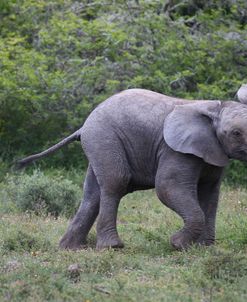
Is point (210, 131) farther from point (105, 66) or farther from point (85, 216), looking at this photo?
point (105, 66)

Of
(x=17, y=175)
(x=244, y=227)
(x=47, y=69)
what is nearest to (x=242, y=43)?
(x=47, y=69)

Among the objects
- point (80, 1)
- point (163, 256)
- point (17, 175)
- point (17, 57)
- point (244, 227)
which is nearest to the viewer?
point (163, 256)

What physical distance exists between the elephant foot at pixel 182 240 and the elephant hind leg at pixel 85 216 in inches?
39.8

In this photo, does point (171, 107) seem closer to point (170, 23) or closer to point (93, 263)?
point (93, 263)

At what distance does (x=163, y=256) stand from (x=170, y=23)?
7455 millimetres

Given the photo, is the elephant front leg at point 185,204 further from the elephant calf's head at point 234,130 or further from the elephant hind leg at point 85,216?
the elephant hind leg at point 85,216

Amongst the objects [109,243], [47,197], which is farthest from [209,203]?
[47,197]

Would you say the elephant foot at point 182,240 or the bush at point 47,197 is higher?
the elephant foot at point 182,240

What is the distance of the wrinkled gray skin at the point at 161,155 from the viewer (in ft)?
28.5

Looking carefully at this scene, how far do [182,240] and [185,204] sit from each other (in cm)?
34

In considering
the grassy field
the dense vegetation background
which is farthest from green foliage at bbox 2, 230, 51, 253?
the dense vegetation background

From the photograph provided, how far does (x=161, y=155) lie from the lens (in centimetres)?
886

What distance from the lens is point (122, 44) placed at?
50.4ft

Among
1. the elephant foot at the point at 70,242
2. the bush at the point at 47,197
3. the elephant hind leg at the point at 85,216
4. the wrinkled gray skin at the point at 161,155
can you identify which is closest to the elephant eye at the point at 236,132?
the wrinkled gray skin at the point at 161,155
